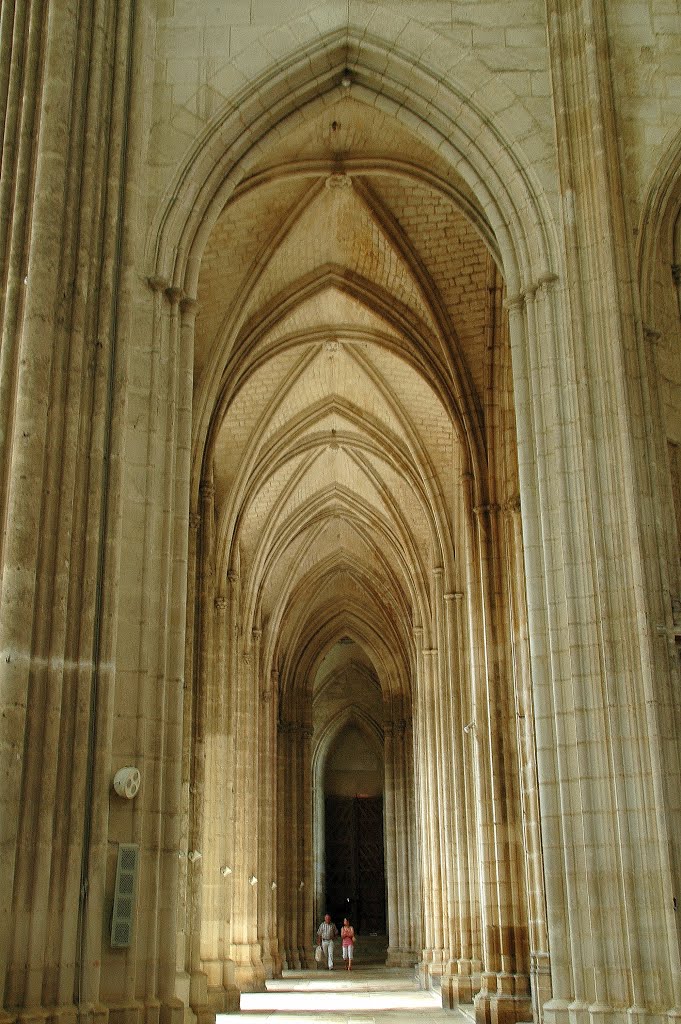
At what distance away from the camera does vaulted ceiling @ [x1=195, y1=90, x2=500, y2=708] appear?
1678 cm

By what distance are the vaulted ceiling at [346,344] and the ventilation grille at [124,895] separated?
7817mm

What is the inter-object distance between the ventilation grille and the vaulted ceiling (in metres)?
7.82

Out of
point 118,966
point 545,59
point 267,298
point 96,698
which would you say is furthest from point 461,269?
point 118,966

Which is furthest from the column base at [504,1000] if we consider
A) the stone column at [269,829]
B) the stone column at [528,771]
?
the stone column at [269,829]

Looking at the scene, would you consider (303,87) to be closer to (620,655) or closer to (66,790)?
(620,655)

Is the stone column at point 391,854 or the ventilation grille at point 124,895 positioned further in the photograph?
the stone column at point 391,854

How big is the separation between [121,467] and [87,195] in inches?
108

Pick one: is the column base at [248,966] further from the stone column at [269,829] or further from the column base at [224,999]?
the column base at [224,999]

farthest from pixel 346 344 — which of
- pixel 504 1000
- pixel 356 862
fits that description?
pixel 356 862

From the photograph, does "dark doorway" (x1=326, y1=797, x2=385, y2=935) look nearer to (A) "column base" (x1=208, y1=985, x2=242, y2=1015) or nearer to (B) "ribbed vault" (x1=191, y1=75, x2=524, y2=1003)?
(B) "ribbed vault" (x1=191, y1=75, x2=524, y2=1003)

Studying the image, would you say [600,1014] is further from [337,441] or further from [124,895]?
[337,441]

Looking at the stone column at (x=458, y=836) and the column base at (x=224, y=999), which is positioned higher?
the stone column at (x=458, y=836)

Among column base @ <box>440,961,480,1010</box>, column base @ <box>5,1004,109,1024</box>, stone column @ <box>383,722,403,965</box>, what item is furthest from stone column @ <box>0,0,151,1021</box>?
stone column @ <box>383,722,403,965</box>

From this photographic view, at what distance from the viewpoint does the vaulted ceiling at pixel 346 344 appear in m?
16.8
